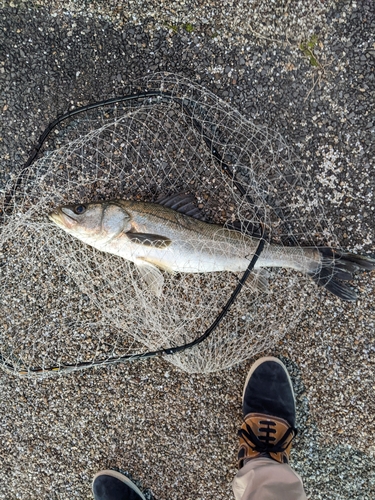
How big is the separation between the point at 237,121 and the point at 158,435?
8.69ft

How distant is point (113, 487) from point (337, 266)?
2563mm

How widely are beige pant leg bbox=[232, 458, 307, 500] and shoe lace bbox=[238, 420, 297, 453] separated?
140mm

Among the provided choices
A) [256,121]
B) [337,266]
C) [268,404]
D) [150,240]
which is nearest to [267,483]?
[268,404]

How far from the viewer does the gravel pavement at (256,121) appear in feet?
8.91

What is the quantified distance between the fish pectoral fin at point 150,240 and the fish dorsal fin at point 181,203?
0.29 metres

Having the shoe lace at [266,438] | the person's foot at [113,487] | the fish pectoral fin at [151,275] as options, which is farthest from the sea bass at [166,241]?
the person's foot at [113,487]

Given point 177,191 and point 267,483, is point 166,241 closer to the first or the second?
point 177,191

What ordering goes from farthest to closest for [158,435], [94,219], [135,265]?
[158,435]
[135,265]
[94,219]

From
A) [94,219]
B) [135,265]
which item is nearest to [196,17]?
[94,219]

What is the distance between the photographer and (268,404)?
2.87 meters

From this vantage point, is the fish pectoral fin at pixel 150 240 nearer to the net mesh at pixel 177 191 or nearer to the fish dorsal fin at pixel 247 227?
the net mesh at pixel 177 191

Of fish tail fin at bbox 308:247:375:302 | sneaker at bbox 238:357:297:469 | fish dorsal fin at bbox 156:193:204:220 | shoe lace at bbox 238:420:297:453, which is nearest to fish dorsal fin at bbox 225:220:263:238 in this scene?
fish dorsal fin at bbox 156:193:204:220

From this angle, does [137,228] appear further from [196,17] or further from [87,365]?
[196,17]

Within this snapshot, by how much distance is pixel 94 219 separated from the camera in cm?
254
